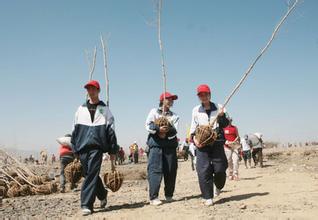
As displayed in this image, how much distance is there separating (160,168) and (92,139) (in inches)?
52.8

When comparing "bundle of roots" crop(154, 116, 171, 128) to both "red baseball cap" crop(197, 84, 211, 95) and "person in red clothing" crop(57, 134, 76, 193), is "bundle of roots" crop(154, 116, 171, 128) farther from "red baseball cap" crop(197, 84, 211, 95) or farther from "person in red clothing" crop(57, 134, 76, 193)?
"person in red clothing" crop(57, 134, 76, 193)

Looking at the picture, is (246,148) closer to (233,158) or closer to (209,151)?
(233,158)

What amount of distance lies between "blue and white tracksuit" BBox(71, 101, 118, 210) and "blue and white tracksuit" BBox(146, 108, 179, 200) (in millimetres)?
769

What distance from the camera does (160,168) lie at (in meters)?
6.80

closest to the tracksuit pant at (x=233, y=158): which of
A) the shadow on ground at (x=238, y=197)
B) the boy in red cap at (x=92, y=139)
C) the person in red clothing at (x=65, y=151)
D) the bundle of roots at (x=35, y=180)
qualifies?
the shadow on ground at (x=238, y=197)

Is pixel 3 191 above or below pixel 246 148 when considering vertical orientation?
below

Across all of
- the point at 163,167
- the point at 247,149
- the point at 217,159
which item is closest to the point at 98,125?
the point at 163,167

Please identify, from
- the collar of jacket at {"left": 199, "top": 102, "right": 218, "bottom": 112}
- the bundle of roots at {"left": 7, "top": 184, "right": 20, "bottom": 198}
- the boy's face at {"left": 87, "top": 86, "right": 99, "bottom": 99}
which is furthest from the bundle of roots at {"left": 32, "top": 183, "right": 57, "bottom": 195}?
the collar of jacket at {"left": 199, "top": 102, "right": 218, "bottom": 112}

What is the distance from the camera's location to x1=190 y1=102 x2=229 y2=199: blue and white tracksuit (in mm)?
6492

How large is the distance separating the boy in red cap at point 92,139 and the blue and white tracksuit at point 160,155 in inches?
30.0

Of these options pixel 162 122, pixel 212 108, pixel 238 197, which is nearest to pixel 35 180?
pixel 162 122

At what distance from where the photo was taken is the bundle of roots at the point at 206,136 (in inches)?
251

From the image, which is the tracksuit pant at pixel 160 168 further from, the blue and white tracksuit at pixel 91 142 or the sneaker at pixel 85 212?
the sneaker at pixel 85 212

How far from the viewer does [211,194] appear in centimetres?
641
